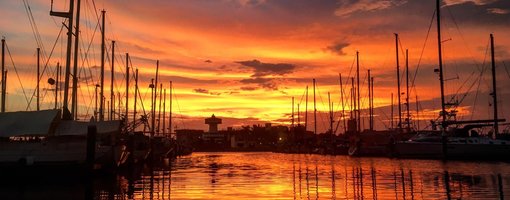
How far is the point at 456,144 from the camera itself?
69.2 m

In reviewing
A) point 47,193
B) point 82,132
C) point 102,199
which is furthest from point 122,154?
point 102,199

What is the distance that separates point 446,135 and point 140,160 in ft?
129

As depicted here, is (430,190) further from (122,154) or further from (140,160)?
(140,160)

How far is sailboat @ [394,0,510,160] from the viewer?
67625mm

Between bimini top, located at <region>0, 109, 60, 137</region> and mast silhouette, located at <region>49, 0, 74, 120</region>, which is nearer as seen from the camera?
bimini top, located at <region>0, 109, 60, 137</region>

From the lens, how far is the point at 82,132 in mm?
40562

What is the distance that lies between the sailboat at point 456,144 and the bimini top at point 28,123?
1814 inches

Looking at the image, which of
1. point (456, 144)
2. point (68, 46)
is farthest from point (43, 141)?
point (456, 144)

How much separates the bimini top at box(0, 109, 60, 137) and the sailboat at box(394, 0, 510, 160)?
46072mm

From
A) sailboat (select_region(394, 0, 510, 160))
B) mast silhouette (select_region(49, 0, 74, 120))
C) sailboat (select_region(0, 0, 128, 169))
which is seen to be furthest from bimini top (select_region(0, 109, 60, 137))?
sailboat (select_region(394, 0, 510, 160))

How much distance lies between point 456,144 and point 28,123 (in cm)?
5128

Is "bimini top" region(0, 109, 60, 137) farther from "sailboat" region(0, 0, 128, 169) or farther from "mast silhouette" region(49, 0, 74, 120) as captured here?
"mast silhouette" region(49, 0, 74, 120)

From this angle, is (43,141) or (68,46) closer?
(43,141)

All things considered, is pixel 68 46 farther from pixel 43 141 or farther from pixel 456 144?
pixel 456 144
